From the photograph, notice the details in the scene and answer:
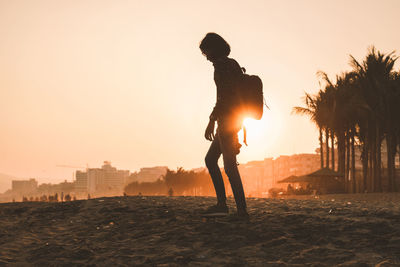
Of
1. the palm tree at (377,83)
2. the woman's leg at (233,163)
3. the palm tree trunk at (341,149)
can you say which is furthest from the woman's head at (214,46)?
the palm tree trunk at (341,149)

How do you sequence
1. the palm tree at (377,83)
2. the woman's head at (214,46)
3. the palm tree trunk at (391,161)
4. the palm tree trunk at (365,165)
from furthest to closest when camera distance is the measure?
the palm tree trunk at (365,165)
the palm tree trunk at (391,161)
the palm tree at (377,83)
the woman's head at (214,46)

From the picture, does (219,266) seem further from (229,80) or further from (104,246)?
(229,80)

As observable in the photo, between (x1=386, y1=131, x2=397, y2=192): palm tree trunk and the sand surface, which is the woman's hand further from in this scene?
(x1=386, y1=131, x2=397, y2=192): palm tree trunk

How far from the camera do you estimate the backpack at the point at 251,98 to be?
16.5 feet

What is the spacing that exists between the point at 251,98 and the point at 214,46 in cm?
Answer: 82

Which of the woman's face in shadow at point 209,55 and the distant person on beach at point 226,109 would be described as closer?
the distant person on beach at point 226,109

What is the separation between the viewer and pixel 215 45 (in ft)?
17.2

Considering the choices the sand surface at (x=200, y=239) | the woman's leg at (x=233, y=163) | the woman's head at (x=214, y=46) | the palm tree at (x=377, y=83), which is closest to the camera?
the sand surface at (x=200, y=239)

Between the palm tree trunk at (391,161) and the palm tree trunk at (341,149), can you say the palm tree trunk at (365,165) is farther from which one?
the palm tree trunk at (391,161)

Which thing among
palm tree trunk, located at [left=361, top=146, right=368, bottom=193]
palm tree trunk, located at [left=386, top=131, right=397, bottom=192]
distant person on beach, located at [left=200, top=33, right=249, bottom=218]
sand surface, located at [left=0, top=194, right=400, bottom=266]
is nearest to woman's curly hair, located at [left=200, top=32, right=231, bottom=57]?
distant person on beach, located at [left=200, top=33, right=249, bottom=218]

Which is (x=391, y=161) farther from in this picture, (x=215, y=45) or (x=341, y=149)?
(x=215, y=45)

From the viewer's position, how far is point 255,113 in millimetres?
5027

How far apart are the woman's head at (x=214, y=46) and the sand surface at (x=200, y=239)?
2.03 m

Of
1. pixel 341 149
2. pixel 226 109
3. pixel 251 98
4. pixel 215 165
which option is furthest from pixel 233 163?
pixel 341 149
